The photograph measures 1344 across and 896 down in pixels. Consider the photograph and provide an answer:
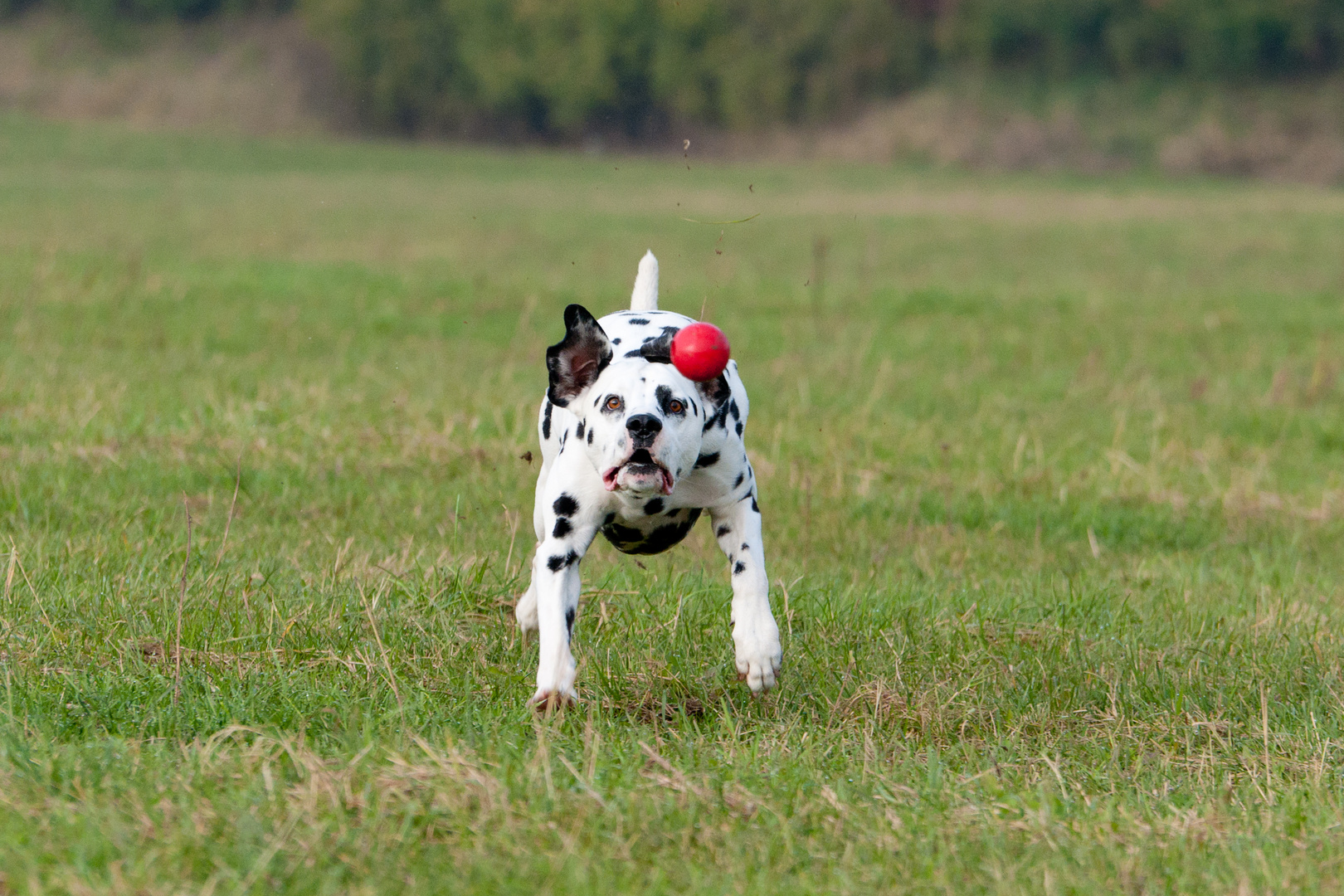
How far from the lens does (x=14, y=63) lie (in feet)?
263

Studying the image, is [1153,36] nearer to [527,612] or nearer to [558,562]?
[527,612]

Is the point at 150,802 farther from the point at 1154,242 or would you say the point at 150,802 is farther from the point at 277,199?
the point at 277,199

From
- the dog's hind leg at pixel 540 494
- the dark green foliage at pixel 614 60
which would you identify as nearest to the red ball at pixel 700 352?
the dog's hind leg at pixel 540 494

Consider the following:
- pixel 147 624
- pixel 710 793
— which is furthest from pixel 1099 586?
pixel 147 624

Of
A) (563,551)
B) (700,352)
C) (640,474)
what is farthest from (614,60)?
(640,474)

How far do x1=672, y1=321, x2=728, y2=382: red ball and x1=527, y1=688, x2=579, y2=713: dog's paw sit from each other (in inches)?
42.5

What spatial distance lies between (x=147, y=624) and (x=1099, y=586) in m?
4.22

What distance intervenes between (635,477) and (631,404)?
232 millimetres

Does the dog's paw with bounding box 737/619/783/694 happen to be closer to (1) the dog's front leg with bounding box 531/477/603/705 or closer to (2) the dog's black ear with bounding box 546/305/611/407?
(1) the dog's front leg with bounding box 531/477/603/705

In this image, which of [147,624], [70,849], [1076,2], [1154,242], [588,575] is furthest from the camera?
[1076,2]

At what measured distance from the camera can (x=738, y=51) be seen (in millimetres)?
71500

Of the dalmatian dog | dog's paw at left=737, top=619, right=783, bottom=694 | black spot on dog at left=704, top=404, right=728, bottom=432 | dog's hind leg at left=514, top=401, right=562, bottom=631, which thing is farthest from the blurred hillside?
dog's paw at left=737, top=619, right=783, bottom=694

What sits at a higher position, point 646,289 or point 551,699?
point 646,289

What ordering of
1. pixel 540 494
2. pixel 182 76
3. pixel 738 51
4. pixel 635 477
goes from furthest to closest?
pixel 182 76, pixel 738 51, pixel 540 494, pixel 635 477
